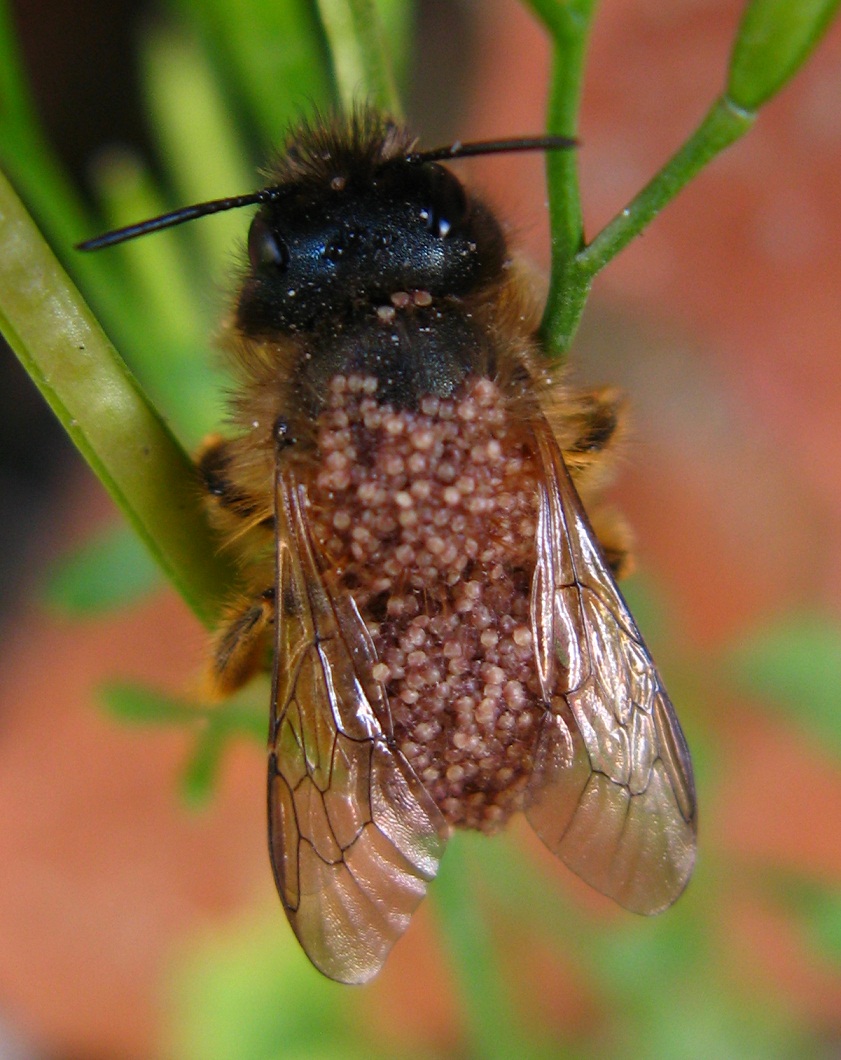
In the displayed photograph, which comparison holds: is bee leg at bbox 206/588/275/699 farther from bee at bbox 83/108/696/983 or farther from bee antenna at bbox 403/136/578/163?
bee antenna at bbox 403/136/578/163

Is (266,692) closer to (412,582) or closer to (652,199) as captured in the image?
(412,582)

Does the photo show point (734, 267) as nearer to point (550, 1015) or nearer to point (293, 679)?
point (550, 1015)

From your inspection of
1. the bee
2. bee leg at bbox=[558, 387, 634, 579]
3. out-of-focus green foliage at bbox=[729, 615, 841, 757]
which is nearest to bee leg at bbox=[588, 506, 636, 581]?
bee leg at bbox=[558, 387, 634, 579]

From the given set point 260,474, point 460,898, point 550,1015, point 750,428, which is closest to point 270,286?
point 260,474

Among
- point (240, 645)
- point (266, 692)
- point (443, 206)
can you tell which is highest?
point (443, 206)

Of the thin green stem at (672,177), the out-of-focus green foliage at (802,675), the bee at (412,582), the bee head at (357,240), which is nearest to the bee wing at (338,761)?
the bee at (412,582)

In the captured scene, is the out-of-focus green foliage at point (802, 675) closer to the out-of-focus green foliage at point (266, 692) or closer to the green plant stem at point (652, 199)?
the out-of-focus green foliage at point (266, 692)

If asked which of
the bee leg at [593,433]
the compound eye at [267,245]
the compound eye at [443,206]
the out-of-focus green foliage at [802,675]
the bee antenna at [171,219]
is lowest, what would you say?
the out-of-focus green foliage at [802,675]

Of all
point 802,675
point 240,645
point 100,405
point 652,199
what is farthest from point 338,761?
point 802,675
